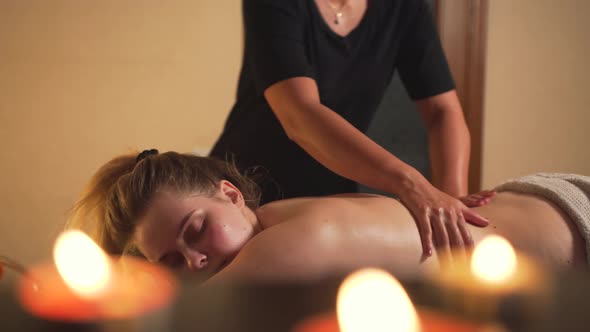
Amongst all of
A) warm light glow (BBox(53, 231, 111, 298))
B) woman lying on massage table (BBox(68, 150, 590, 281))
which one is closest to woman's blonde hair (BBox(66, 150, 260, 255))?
woman lying on massage table (BBox(68, 150, 590, 281))

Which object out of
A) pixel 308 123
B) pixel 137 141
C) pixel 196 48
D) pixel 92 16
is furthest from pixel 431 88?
pixel 92 16

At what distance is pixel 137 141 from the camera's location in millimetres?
1945

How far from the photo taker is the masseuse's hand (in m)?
0.78

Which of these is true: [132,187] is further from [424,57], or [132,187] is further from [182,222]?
[424,57]

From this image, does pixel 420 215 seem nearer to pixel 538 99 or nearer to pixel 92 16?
pixel 92 16

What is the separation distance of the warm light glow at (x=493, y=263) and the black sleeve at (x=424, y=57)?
843 millimetres

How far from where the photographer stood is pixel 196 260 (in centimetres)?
82

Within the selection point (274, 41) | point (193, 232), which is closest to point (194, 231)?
point (193, 232)

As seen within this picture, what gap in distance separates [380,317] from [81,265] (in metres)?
0.27

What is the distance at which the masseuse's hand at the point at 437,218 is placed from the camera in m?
0.78

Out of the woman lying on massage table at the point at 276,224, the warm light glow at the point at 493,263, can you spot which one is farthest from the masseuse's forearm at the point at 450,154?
the warm light glow at the point at 493,263

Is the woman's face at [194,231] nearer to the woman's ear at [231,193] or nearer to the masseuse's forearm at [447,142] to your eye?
the woman's ear at [231,193]

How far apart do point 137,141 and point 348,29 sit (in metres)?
1.08

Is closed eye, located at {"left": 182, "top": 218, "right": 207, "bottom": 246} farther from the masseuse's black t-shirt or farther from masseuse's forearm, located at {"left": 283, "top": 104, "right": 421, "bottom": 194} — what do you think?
the masseuse's black t-shirt
